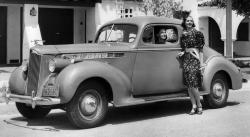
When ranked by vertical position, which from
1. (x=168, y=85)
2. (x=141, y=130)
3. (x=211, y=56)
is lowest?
(x=141, y=130)

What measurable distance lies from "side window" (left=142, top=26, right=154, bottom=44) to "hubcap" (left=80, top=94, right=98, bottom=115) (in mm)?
1633

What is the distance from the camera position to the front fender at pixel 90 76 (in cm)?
710

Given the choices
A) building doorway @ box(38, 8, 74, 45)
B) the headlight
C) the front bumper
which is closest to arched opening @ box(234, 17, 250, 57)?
building doorway @ box(38, 8, 74, 45)

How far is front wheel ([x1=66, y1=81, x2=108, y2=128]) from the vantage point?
23.8ft

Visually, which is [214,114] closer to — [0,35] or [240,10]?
[240,10]

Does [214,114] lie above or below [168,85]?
below

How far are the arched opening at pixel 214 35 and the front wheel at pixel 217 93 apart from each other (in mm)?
19088

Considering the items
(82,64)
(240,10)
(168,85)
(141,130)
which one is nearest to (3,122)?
(82,64)

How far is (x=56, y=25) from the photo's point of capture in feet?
69.6

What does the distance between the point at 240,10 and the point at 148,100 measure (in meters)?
10.4

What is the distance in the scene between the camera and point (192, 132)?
7.06m

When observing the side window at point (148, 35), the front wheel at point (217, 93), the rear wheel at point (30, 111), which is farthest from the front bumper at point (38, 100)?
the front wheel at point (217, 93)

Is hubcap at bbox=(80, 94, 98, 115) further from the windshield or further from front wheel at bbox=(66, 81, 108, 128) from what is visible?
the windshield

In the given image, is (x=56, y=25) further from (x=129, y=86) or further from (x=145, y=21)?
(x=129, y=86)
